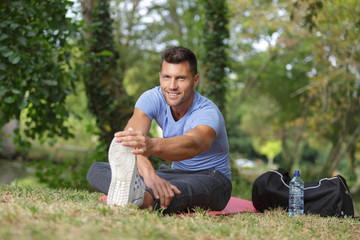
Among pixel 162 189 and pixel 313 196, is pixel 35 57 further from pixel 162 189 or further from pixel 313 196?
pixel 313 196

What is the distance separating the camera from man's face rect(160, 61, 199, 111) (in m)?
3.10

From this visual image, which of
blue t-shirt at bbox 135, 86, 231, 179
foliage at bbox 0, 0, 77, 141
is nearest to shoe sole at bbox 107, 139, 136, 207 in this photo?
blue t-shirt at bbox 135, 86, 231, 179

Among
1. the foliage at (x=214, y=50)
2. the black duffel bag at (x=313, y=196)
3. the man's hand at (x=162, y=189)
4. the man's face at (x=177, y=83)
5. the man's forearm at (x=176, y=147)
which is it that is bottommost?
the black duffel bag at (x=313, y=196)

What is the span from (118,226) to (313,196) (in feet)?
7.92

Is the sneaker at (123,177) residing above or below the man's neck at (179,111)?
below

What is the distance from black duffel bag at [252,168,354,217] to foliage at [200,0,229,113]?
3.24m

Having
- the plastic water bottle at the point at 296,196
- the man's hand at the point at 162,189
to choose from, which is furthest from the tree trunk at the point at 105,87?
the man's hand at the point at 162,189

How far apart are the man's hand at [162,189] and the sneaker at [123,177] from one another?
0.57ft

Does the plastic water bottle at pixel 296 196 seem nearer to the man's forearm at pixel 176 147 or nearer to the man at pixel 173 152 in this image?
the man at pixel 173 152

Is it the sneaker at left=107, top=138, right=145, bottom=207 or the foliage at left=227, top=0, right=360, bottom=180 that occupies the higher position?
the foliage at left=227, top=0, right=360, bottom=180

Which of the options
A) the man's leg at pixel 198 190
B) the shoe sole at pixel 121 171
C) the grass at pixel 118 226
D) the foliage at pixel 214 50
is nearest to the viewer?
the grass at pixel 118 226

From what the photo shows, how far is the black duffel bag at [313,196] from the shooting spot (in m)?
3.77

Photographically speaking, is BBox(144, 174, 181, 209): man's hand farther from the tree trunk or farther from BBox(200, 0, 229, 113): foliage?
BBox(200, 0, 229, 113): foliage

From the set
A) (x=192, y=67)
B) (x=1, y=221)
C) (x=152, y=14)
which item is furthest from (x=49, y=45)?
(x=152, y=14)
